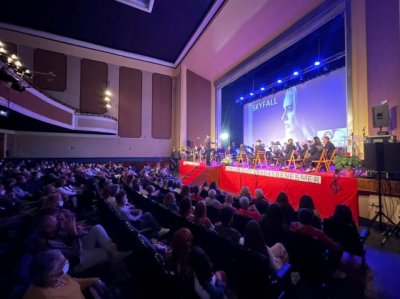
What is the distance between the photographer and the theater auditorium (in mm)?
2156

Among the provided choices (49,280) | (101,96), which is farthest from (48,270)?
(101,96)

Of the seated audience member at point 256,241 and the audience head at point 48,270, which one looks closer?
the audience head at point 48,270

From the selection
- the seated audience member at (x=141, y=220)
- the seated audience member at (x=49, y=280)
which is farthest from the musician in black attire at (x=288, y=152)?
the seated audience member at (x=49, y=280)

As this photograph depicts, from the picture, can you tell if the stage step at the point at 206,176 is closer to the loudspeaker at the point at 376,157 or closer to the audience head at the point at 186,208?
the loudspeaker at the point at 376,157

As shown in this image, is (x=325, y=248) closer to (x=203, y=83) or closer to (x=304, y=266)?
(x=304, y=266)

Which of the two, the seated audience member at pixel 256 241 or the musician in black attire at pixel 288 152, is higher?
the musician in black attire at pixel 288 152

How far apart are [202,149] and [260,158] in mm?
4574

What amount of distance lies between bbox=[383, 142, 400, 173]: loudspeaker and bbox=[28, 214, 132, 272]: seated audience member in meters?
4.27

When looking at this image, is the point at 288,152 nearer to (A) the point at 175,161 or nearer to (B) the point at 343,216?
(B) the point at 343,216

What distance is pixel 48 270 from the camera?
53.0 inches

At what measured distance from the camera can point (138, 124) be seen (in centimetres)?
1569

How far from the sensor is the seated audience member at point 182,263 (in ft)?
5.40

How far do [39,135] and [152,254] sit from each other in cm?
1482

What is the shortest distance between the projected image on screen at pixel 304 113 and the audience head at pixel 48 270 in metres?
8.60
